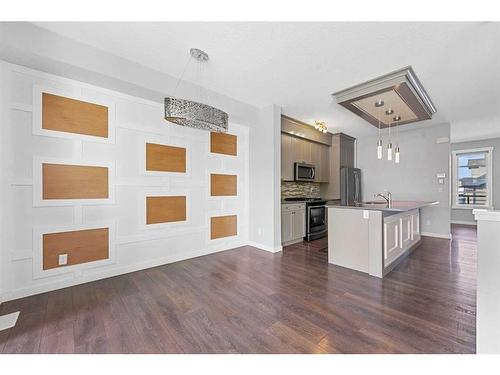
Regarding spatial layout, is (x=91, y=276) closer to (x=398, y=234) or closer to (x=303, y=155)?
(x=398, y=234)

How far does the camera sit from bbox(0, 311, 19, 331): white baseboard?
5.82 feet

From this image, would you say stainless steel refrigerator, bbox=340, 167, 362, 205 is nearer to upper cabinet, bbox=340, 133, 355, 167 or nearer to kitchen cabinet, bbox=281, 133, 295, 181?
upper cabinet, bbox=340, 133, 355, 167

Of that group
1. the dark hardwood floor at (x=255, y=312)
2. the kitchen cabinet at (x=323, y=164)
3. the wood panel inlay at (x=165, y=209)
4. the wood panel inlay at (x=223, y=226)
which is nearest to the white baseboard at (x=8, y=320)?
the dark hardwood floor at (x=255, y=312)

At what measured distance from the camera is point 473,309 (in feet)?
6.42

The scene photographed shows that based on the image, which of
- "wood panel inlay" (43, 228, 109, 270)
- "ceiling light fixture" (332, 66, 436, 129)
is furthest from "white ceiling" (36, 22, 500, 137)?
"wood panel inlay" (43, 228, 109, 270)

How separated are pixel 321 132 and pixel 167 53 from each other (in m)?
4.10

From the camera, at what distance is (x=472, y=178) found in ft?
22.3

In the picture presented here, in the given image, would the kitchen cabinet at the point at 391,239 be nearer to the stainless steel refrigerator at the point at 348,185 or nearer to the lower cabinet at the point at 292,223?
the lower cabinet at the point at 292,223

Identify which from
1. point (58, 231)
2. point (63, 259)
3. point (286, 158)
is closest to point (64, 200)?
point (58, 231)

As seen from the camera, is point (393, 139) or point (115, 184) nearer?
point (115, 184)

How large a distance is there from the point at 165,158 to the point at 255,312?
2.43 metres

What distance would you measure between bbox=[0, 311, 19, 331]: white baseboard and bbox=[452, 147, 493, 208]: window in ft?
33.1
